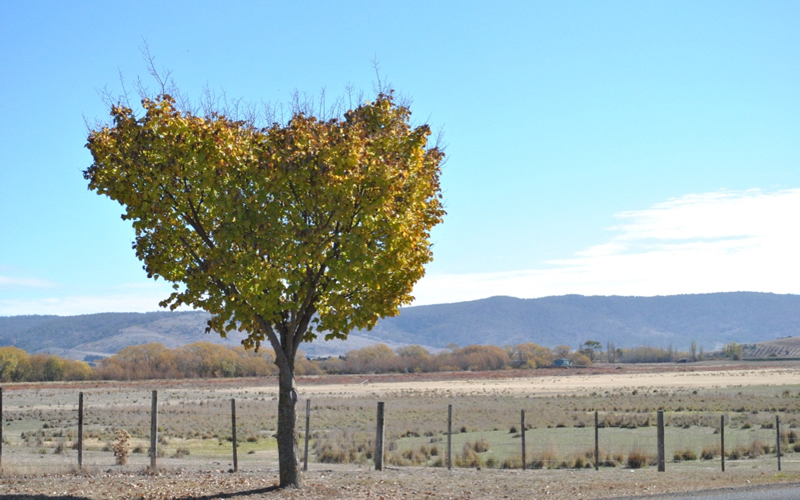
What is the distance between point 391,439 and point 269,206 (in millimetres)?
21428

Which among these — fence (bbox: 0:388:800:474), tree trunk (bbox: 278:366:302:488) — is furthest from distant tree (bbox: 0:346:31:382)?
tree trunk (bbox: 278:366:302:488)

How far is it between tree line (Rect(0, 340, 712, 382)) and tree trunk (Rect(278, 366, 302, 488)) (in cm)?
9960

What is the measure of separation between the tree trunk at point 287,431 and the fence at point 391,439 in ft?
15.1

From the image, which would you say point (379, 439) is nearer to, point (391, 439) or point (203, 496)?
point (203, 496)

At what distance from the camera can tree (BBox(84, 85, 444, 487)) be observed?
1313 cm

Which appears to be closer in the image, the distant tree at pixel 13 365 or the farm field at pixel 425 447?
the farm field at pixel 425 447

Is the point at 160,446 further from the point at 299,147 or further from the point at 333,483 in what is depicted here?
the point at 299,147

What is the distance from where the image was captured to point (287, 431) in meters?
14.4

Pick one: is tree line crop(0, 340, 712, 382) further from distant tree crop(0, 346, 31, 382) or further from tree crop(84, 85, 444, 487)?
tree crop(84, 85, 444, 487)

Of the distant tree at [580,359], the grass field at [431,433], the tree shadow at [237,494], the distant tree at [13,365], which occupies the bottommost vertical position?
the distant tree at [580,359]

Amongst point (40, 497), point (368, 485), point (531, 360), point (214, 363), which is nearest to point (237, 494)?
point (368, 485)

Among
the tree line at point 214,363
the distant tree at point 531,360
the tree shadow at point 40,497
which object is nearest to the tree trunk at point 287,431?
the tree shadow at point 40,497

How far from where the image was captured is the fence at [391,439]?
22.6 m

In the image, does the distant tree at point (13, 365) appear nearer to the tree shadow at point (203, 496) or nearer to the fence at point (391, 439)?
the fence at point (391, 439)
